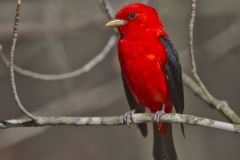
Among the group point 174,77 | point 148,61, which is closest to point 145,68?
point 148,61

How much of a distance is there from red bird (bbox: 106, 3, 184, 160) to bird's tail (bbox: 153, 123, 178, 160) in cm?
23

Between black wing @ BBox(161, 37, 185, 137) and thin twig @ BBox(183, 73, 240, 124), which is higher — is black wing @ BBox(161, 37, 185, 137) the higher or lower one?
the higher one

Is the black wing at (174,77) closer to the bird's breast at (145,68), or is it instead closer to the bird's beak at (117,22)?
the bird's breast at (145,68)

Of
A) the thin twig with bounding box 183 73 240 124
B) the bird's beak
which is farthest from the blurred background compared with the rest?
the bird's beak

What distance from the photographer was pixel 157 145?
7398 mm

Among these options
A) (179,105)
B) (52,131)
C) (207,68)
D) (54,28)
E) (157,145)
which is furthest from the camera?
(52,131)

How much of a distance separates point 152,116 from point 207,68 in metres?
6.36

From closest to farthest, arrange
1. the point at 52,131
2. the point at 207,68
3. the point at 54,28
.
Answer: the point at 54,28, the point at 207,68, the point at 52,131

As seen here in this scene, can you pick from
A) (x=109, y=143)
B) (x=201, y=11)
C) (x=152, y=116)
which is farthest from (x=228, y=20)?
(x=152, y=116)

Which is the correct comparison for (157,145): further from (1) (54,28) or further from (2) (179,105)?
(1) (54,28)

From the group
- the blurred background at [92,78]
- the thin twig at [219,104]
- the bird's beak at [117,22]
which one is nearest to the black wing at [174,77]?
the thin twig at [219,104]

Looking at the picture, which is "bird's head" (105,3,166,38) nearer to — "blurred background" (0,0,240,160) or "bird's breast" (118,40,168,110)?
"bird's breast" (118,40,168,110)

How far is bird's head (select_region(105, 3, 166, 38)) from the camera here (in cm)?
709

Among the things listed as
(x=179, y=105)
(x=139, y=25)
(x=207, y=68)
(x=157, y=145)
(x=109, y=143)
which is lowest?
(x=109, y=143)
